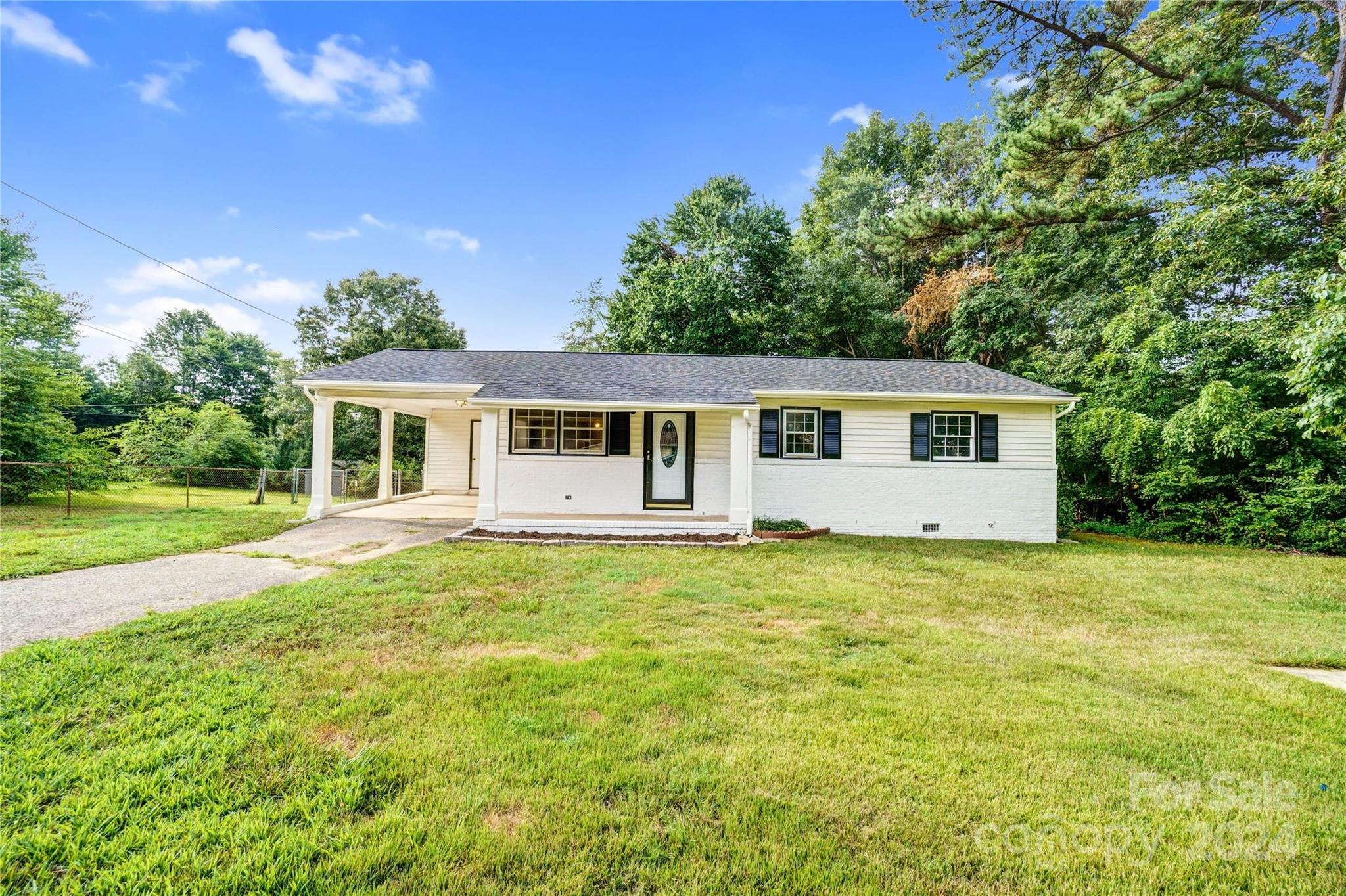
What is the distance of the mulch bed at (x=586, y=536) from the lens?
28.2ft

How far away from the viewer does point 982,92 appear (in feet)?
67.8

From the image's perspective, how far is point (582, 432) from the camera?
10.4m

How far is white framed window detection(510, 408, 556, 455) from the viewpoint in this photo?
1030 centimetres

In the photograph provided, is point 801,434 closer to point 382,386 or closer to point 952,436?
point 952,436

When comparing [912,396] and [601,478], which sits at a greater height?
[912,396]

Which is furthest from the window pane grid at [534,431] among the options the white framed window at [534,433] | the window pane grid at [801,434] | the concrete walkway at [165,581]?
the window pane grid at [801,434]

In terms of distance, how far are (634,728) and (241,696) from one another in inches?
90.4

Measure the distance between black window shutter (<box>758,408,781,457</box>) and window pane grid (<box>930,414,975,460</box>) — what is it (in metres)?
3.13

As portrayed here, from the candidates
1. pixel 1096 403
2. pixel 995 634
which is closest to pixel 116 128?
pixel 995 634

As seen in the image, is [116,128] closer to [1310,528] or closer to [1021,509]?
[1021,509]

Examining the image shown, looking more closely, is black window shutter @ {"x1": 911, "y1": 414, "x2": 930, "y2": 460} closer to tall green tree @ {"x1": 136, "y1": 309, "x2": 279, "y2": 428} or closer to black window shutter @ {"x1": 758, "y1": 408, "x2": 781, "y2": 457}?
black window shutter @ {"x1": 758, "y1": 408, "x2": 781, "y2": 457}

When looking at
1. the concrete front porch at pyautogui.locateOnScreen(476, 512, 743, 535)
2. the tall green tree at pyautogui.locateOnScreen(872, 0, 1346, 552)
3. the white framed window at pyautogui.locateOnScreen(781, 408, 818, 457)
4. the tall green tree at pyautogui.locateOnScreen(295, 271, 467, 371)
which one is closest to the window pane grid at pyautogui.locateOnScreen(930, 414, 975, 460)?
the white framed window at pyautogui.locateOnScreen(781, 408, 818, 457)

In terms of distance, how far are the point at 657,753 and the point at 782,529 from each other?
24.8ft

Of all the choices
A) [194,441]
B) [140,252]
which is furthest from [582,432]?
[194,441]
